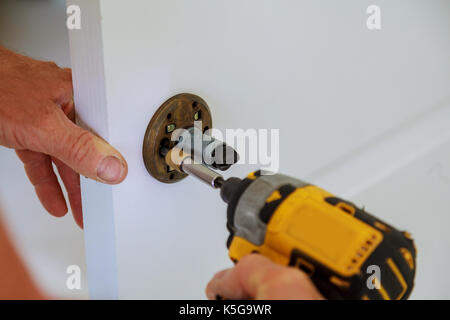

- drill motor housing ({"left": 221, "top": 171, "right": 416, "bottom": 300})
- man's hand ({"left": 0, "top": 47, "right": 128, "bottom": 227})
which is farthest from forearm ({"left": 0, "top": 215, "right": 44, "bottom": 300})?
drill motor housing ({"left": 221, "top": 171, "right": 416, "bottom": 300})

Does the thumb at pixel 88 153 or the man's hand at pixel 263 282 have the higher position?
the thumb at pixel 88 153

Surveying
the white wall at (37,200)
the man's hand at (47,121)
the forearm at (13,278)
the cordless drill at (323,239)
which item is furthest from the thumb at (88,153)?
the forearm at (13,278)

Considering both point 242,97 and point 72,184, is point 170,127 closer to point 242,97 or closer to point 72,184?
point 242,97

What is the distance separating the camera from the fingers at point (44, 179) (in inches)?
25.7

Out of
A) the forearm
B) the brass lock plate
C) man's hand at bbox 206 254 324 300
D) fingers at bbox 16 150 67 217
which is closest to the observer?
man's hand at bbox 206 254 324 300

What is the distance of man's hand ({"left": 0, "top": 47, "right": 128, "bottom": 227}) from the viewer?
387 millimetres

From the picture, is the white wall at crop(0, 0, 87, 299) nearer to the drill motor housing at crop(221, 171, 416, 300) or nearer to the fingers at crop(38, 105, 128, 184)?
the fingers at crop(38, 105, 128, 184)

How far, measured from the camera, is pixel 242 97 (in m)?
0.48

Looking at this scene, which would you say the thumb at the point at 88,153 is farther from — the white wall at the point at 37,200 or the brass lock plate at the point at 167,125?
the white wall at the point at 37,200

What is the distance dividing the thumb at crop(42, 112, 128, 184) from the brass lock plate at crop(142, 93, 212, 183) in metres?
0.03

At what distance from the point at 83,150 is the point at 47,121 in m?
0.09

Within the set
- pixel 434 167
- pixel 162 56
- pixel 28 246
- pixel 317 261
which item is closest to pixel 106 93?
pixel 162 56

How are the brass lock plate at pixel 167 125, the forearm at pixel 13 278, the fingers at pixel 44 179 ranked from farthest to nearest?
the forearm at pixel 13 278
the fingers at pixel 44 179
the brass lock plate at pixel 167 125

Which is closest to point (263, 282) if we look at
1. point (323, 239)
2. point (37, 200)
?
point (323, 239)
